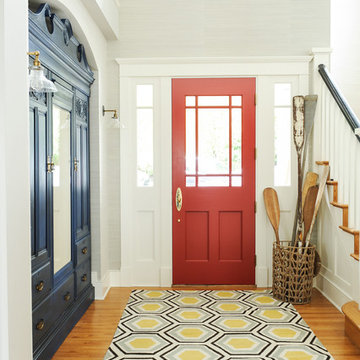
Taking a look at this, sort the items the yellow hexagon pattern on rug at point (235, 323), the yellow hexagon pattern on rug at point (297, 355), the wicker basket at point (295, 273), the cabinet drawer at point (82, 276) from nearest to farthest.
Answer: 1. the yellow hexagon pattern on rug at point (297, 355)
2. the yellow hexagon pattern on rug at point (235, 323)
3. the cabinet drawer at point (82, 276)
4. the wicker basket at point (295, 273)

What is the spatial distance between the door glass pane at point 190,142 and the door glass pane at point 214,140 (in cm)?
6

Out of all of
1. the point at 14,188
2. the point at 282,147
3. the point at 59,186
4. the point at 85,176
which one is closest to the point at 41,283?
the point at 59,186

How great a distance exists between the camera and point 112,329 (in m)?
3.09

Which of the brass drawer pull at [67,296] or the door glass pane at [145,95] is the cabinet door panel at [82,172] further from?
the door glass pane at [145,95]

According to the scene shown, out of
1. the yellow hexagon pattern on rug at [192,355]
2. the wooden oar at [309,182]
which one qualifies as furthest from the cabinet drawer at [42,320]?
the wooden oar at [309,182]

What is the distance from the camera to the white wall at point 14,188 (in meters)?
1.67

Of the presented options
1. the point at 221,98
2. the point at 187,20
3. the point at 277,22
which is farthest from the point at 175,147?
the point at 277,22

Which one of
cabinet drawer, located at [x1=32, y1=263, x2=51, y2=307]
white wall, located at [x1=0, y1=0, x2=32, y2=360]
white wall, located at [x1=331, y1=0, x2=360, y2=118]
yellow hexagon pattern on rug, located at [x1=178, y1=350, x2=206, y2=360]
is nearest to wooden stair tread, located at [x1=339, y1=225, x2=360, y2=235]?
yellow hexagon pattern on rug, located at [x1=178, y1=350, x2=206, y2=360]

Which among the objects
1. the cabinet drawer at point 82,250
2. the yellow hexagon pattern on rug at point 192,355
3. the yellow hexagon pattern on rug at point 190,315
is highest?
the cabinet drawer at point 82,250

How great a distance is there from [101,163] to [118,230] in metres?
0.76

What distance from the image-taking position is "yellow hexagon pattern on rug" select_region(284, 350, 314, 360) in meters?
2.62

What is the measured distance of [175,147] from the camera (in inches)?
163

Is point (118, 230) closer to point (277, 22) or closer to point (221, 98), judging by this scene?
point (221, 98)

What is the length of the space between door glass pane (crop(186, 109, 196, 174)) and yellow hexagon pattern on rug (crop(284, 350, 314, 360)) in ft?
6.56
